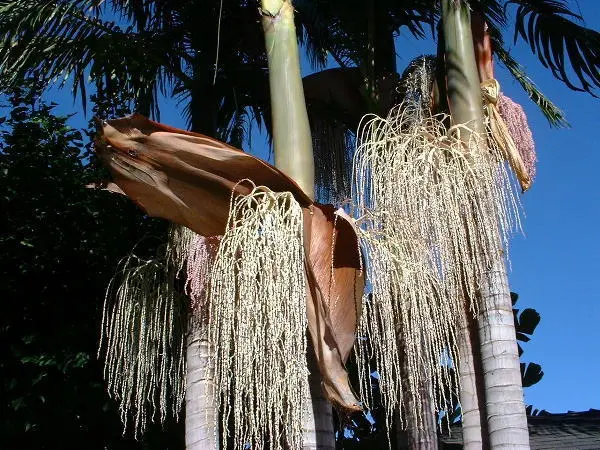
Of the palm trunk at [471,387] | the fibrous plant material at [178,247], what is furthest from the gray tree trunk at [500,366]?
the fibrous plant material at [178,247]

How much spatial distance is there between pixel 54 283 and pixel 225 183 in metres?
3.99

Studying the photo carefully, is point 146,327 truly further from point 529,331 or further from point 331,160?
point 529,331

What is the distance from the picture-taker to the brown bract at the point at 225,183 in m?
5.20

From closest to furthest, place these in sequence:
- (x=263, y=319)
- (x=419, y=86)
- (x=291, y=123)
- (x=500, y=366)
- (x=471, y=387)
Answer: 1. (x=263, y=319)
2. (x=500, y=366)
3. (x=291, y=123)
4. (x=471, y=387)
5. (x=419, y=86)

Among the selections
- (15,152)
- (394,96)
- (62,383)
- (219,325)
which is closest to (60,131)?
(15,152)

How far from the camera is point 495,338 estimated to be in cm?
559

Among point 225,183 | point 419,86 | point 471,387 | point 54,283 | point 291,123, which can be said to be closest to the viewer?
point 225,183

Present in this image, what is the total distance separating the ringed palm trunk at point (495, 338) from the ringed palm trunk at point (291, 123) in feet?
3.01

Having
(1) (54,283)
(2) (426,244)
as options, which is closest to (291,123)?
(2) (426,244)

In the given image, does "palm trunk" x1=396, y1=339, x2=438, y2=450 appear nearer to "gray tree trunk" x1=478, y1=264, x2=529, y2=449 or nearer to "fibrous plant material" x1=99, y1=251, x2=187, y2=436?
"gray tree trunk" x1=478, y1=264, x2=529, y2=449

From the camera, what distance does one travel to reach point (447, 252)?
5613 millimetres

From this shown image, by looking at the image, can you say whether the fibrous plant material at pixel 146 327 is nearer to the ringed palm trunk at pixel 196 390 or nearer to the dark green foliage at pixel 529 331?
the ringed palm trunk at pixel 196 390

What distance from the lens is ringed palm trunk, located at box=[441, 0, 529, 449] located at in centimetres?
534

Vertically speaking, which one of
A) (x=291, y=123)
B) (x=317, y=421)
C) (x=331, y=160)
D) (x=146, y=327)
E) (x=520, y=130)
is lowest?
(x=317, y=421)
